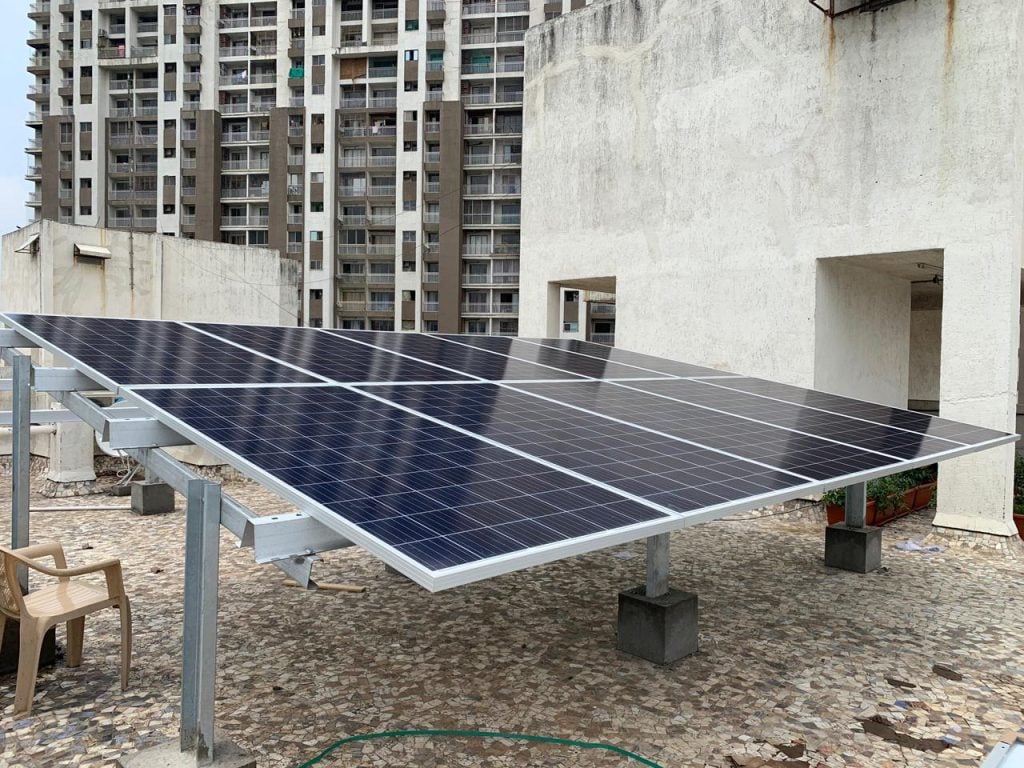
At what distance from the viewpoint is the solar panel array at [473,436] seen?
4.41 meters

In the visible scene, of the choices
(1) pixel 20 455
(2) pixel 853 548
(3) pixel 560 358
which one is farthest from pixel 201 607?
(2) pixel 853 548

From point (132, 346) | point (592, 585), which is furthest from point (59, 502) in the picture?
point (592, 585)

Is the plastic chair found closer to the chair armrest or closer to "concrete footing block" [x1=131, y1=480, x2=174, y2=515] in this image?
the chair armrest

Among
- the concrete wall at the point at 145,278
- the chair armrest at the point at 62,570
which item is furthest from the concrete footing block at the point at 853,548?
the concrete wall at the point at 145,278

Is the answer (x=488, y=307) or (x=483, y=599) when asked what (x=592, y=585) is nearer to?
(x=483, y=599)

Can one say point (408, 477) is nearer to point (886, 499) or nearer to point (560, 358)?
point (560, 358)

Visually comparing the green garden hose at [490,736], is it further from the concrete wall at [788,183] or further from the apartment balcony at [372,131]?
the apartment balcony at [372,131]

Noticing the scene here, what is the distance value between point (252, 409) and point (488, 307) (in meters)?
60.0

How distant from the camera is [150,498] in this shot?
582 inches

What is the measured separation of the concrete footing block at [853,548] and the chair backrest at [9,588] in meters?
10.0

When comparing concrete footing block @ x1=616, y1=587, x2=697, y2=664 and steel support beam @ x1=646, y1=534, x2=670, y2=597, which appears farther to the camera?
steel support beam @ x1=646, y1=534, x2=670, y2=597

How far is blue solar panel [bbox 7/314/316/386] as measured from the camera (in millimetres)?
6566

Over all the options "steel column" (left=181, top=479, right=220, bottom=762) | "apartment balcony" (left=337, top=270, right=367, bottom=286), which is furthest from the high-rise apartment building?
"steel column" (left=181, top=479, right=220, bottom=762)

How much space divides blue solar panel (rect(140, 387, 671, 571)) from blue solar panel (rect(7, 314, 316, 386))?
1.96ft
